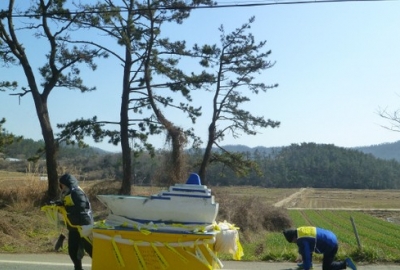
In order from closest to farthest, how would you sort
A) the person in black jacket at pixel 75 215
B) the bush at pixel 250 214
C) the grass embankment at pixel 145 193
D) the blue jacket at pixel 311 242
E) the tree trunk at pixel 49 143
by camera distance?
the person in black jacket at pixel 75 215 < the blue jacket at pixel 311 242 < the grass embankment at pixel 145 193 < the tree trunk at pixel 49 143 < the bush at pixel 250 214

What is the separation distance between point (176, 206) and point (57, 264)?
400 centimetres

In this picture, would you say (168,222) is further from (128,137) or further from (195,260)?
(128,137)

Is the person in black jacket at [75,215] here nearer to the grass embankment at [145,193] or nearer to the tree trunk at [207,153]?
the grass embankment at [145,193]

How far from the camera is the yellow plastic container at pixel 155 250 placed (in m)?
7.00

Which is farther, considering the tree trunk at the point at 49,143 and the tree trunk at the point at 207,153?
the tree trunk at the point at 207,153

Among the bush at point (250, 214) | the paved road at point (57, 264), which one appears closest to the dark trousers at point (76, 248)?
the paved road at point (57, 264)

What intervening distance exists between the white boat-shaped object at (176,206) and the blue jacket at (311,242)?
2298 mm

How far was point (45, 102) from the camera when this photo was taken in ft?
72.0

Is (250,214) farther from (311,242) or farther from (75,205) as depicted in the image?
(75,205)

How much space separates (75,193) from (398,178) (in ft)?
521

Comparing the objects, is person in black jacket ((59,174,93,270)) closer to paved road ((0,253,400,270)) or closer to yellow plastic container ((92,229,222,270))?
paved road ((0,253,400,270))

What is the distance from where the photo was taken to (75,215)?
8500 millimetres

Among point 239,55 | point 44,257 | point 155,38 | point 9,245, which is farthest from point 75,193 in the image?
point 239,55

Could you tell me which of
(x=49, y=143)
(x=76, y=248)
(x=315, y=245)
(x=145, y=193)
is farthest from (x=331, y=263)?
→ (x=145, y=193)
